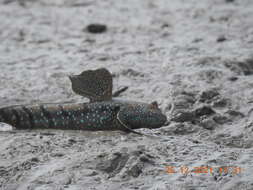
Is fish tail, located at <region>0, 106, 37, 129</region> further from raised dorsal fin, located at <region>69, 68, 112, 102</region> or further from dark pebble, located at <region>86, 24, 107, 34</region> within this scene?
dark pebble, located at <region>86, 24, 107, 34</region>

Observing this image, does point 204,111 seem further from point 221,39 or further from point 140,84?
point 221,39

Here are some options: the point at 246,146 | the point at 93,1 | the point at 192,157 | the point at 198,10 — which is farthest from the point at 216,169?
the point at 93,1

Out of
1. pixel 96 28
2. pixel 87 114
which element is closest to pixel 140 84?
pixel 87 114
